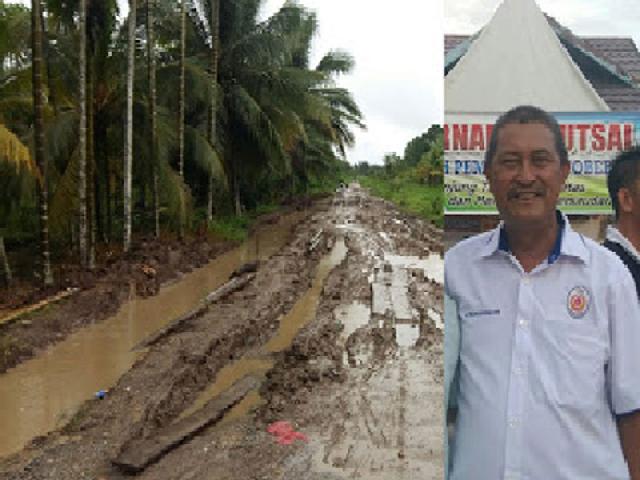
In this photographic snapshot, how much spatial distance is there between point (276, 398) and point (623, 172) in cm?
495

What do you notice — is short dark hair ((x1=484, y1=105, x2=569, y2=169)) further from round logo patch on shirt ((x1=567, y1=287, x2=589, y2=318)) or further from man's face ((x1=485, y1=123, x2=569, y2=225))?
A: round logo patch on shirt ((x1=567, y1=287, x2=589, y2=318))

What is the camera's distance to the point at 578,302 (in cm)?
207

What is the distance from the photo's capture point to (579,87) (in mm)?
2264

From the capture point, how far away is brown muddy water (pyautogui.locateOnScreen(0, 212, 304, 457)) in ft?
20.9

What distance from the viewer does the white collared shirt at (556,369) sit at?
2.05m

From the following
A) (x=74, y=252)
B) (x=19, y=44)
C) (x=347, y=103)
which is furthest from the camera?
(x=347, y=103)

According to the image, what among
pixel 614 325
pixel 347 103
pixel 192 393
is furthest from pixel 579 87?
pixel 347 103

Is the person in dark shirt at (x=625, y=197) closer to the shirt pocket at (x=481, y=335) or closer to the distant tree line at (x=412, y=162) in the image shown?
the shirt pocket at (x=481, y=335)

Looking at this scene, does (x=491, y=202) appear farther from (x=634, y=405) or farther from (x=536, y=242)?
(x=634, y=405)

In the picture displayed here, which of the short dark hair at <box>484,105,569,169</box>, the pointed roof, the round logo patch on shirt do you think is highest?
the pointed roof

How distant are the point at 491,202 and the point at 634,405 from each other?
64 cm

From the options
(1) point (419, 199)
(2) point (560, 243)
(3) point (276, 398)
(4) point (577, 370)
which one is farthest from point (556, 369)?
(1) point (419, 199)

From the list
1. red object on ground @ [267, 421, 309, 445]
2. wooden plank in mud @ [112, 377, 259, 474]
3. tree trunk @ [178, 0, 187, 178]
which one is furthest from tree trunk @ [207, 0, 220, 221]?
red object on ground @ [267, 421, 309, 445]

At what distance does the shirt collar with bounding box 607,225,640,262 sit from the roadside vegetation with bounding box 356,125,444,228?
48.9 feet
